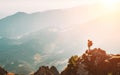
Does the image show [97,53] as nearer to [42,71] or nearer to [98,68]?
[98,68]

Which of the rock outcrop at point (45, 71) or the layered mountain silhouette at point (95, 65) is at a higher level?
the layered mountain silhouette at point (95, 65)

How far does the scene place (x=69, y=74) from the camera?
126 m

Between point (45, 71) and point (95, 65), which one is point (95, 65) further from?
point (45, 71)

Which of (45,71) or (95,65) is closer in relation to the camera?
(95,65)

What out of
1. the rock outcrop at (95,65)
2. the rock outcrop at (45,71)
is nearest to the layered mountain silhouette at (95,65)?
the rock outcrop at (95,65)

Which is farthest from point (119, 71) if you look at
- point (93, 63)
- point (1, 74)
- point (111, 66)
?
point (1, 74)

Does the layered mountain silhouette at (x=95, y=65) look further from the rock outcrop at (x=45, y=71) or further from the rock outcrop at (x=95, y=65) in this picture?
A: the rock outcrop at (x=45, y=71)

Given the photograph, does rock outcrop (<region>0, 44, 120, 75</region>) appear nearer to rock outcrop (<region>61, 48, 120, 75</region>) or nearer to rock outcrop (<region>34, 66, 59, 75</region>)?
rock outcrop (<region>61, 48, 120, 75</region>)

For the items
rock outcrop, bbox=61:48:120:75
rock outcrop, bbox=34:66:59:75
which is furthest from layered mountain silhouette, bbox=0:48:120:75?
rock outcrop, bbox=34:66:59:75

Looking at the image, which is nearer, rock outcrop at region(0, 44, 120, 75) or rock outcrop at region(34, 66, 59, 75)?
rock outcrop at region(0, 44, 120, 75)

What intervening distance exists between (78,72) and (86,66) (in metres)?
5.03

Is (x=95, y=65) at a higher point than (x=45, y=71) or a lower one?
higher

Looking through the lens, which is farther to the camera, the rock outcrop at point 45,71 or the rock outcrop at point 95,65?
the rock outcrop at point 45,71

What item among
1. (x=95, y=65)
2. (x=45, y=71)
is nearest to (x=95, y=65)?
(x=95, y=65)
